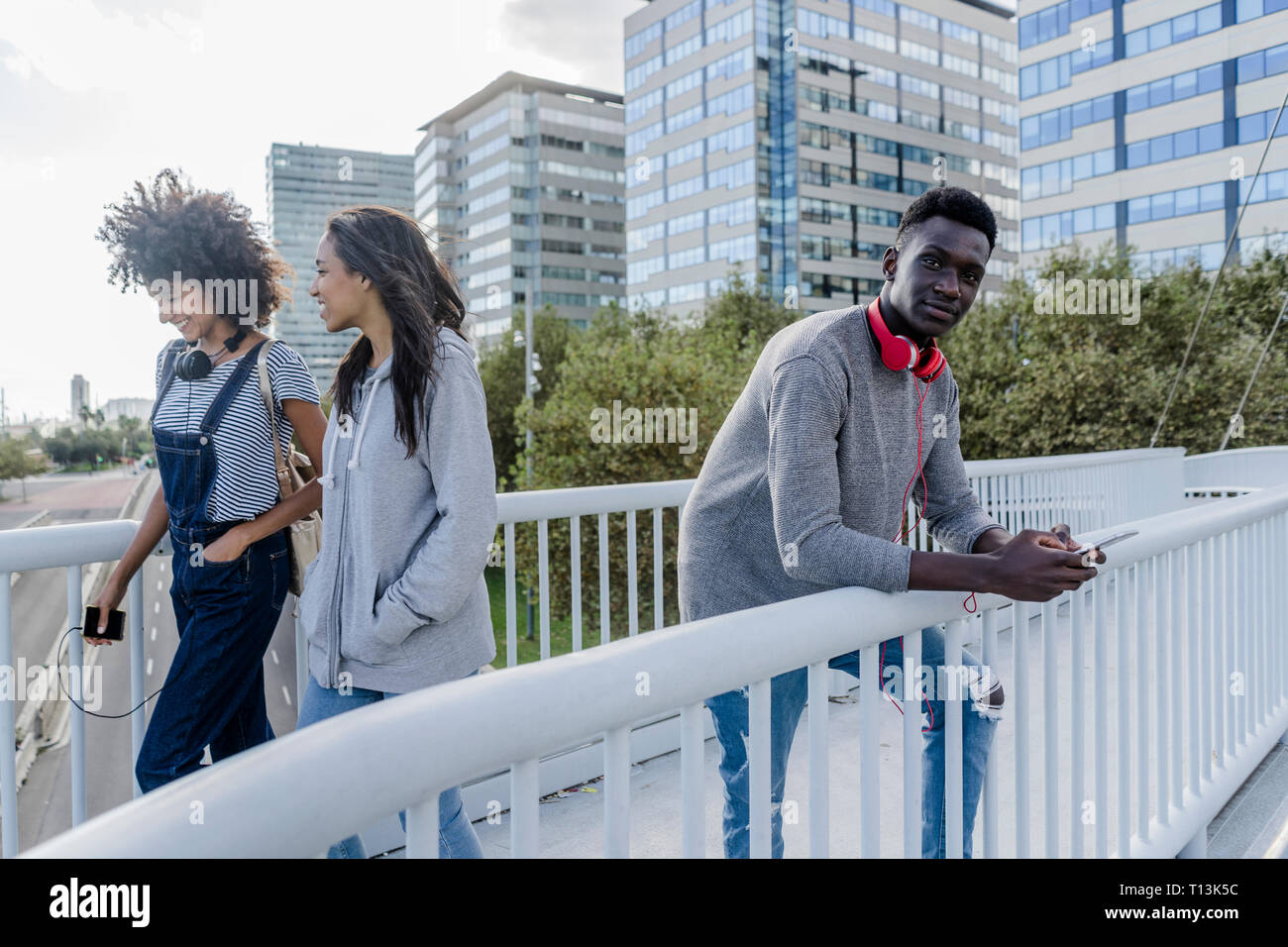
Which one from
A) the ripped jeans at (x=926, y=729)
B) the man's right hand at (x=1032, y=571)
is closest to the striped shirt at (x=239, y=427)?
the ripped jeans at (x=926, y=729)

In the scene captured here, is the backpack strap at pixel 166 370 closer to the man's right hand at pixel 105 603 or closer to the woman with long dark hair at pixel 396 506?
the man's right hand at pixel 105 603

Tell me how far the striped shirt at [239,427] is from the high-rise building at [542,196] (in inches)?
3408

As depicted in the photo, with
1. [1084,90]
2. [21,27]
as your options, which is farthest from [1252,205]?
[21,27]

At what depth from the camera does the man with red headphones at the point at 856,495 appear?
186cm

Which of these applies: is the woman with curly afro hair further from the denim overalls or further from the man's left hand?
the man's left hand

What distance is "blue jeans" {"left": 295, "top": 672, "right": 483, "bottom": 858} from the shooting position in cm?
161

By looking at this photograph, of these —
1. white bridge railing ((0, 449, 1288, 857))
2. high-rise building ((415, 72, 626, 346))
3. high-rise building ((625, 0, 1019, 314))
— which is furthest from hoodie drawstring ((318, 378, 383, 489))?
high-rise building ((415, 72, 626, 346))

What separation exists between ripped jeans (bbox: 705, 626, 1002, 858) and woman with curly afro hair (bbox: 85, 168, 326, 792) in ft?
3.94

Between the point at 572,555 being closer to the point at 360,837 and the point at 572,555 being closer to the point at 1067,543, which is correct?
the point at 1067,543

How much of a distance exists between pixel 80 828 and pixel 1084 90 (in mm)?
53888

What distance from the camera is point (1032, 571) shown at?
1812 millimetres

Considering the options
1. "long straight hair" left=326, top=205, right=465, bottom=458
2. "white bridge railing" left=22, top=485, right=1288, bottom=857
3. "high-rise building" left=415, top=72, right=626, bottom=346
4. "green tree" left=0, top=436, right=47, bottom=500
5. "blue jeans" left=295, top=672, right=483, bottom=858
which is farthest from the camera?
"high-rise building" left=415, top=72, right=626, bottom=346

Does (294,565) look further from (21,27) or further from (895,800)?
(21,27)

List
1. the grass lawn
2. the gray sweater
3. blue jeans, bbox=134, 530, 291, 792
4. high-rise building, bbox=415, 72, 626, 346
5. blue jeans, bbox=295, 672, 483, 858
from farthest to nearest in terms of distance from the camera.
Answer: high-rise building, bbox=415, 72, 626, 346 < the grass lawn < blue jeans, bbox=134, 530, 291, 792 < the gray sweater < blue jeans, bbox=295, 672, 483, 858
